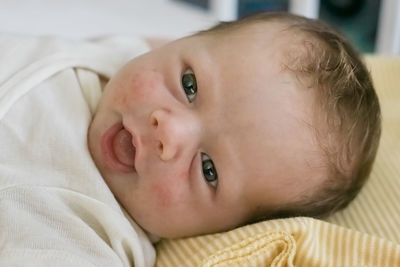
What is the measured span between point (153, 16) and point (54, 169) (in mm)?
1364

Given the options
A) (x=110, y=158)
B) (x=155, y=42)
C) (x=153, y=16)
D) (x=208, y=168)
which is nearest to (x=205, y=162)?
(x=208, y=168)

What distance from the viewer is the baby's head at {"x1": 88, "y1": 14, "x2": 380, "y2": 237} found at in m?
0.74

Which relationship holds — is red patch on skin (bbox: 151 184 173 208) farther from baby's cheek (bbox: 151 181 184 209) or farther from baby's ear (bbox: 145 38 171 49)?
baby's ear (bbox: 145 38 171 49)

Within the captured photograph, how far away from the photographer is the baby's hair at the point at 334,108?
745 millimetres

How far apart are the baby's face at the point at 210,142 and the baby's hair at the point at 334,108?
0.02 metres

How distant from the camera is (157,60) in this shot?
2.70 feet

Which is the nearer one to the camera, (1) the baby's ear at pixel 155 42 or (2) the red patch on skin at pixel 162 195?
(2) the red patch on skin at pixel 162 195

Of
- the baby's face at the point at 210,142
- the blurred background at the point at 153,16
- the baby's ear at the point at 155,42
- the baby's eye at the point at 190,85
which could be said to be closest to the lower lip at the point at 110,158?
the baby's face at the point at 210,142

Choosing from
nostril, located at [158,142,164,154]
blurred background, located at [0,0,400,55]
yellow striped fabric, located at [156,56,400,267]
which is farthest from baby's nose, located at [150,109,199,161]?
blurred background, located at [0,0,400,55]

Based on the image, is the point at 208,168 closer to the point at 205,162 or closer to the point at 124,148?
the point at 205,162

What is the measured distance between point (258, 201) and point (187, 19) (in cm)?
130

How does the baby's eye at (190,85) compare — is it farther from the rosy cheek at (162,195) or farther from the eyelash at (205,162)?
the rosy cheek at (162,195)

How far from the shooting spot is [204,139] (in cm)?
75

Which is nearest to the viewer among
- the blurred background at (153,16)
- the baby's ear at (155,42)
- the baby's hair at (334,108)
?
the baby's hair at (334,108)
